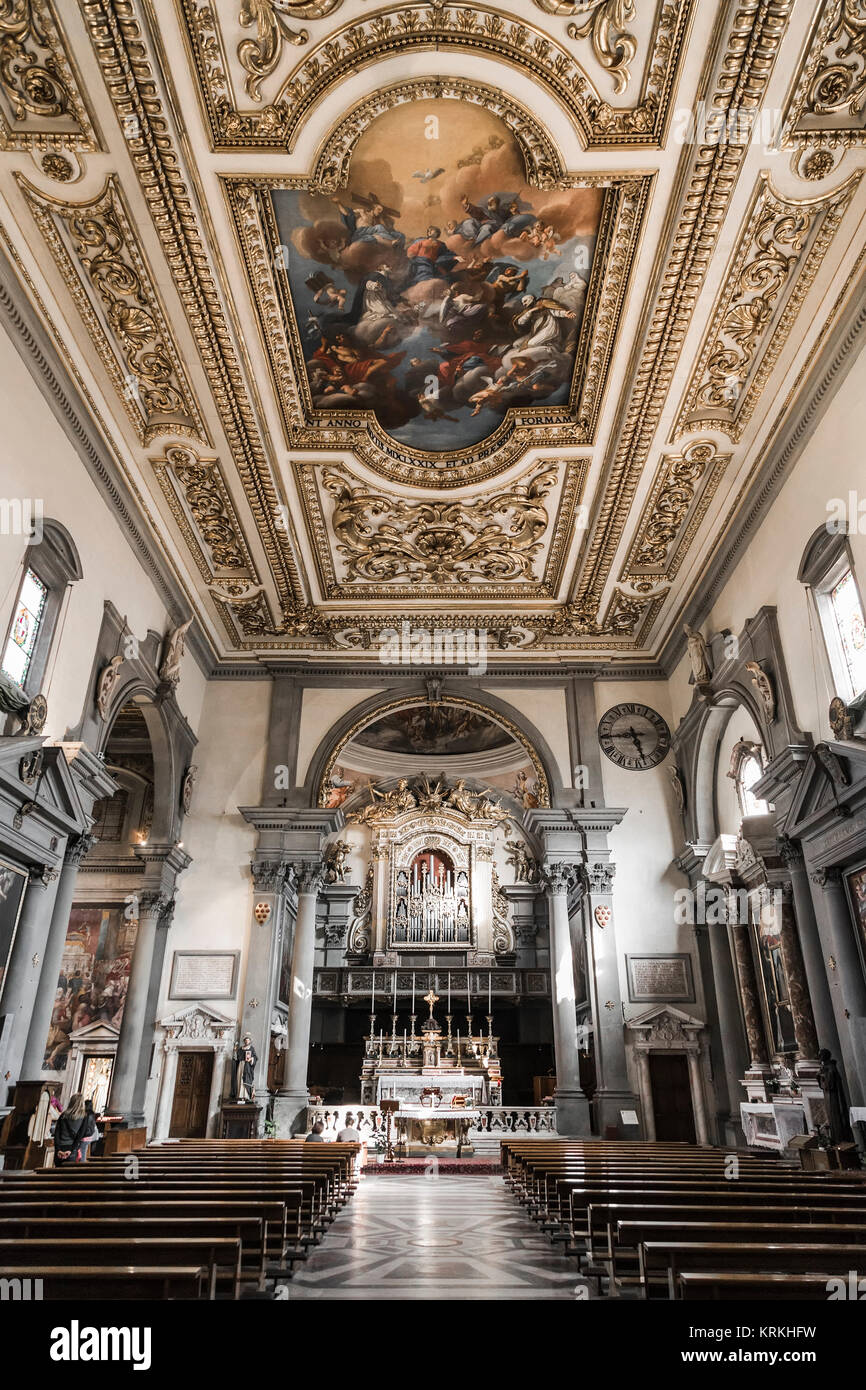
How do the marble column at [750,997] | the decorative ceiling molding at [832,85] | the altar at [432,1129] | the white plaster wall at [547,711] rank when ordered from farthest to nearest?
the white plaster wall at [547,711] < the altar at [432,1129] < the marble column at [750,997] < the decorative ceiling molding at [832,85]

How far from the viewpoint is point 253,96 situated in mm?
8266

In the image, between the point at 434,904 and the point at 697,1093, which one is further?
the point at 434,904

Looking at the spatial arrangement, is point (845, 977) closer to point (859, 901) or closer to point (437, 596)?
point (859, 901)

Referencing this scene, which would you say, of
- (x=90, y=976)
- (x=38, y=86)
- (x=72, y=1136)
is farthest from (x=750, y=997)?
(x=38, y=86)

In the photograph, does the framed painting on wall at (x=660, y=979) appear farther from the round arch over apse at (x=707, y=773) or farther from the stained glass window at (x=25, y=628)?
the stained glass window at (x=25, y=628)

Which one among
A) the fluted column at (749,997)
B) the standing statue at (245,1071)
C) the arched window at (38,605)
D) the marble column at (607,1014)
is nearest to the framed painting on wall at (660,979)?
the marble column at (607,1014)

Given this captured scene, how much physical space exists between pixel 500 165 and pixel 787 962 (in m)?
10.1

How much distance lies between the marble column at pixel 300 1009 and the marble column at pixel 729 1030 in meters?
7.17

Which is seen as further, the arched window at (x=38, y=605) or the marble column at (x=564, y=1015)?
the marble column at (x=564, y=1015)

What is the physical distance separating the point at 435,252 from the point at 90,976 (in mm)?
16591

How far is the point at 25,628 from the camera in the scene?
32.8 ft

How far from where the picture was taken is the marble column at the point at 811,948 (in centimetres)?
1030

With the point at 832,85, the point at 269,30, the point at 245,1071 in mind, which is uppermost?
the point at 269,30
